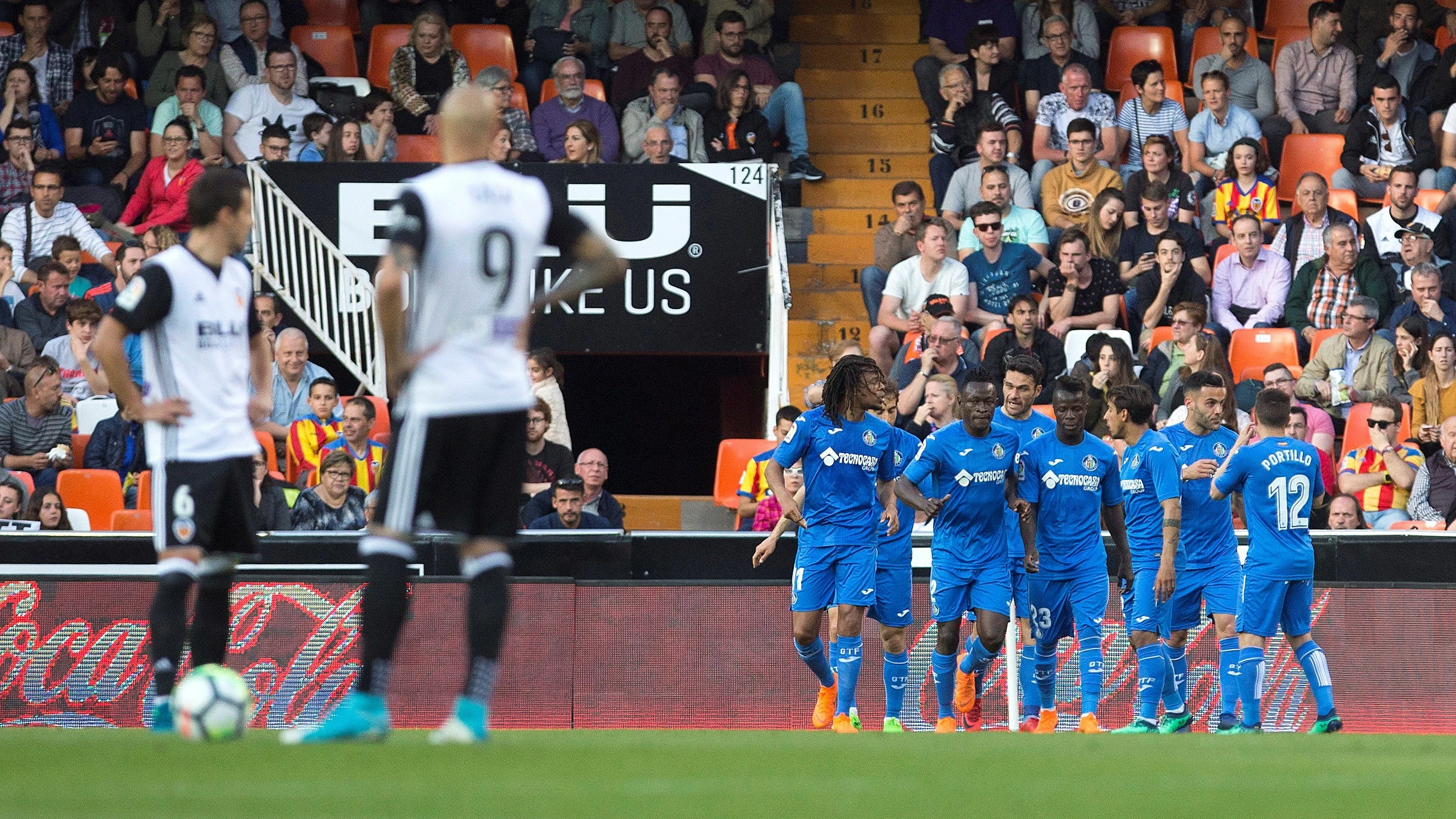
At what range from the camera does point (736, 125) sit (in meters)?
15.9

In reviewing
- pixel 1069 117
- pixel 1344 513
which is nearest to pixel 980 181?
pixel 1069 117

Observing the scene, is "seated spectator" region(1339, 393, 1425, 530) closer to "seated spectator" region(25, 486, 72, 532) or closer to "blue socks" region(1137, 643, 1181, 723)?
"blue socks" region(1137, 643, 1181, 723)

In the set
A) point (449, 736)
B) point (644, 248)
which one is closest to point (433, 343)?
point (449, 736)

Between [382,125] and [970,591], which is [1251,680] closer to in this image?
[970,591]

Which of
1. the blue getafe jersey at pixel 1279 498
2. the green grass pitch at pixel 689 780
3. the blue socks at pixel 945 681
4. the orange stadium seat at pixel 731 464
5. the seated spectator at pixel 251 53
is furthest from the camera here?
the seated spectator at pixel 251 53

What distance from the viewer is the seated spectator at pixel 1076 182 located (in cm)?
1564

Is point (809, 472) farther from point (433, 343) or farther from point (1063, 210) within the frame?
point (1063, 210)

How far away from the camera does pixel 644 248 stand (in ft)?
47.6

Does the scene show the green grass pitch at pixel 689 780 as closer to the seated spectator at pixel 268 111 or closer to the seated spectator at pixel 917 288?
the seated spectator at pixel 917 288

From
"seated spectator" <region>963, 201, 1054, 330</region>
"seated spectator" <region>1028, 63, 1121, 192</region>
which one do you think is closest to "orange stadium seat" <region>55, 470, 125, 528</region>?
"seated spectator" <region>963, 201, 1054, 330</region>

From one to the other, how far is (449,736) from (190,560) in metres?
1.47

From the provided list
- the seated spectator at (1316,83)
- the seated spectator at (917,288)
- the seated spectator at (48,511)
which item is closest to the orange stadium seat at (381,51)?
the seated spectator at (917,288)

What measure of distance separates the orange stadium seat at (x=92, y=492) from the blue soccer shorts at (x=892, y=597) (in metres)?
5.75

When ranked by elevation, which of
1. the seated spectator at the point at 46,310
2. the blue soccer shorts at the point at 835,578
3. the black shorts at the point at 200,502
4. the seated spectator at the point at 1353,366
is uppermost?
the seated spectator at the point at 46,310
